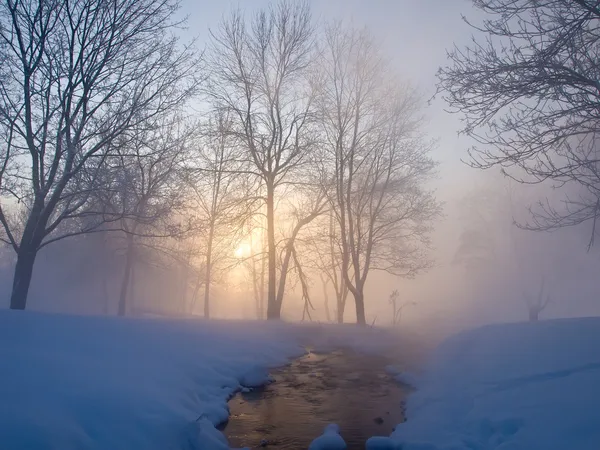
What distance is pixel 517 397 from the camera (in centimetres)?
560

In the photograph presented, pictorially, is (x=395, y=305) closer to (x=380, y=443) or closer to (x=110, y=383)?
(x=380, y=443)

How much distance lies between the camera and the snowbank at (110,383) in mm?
4371

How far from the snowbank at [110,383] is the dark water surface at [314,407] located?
Answer: 0.42 meters

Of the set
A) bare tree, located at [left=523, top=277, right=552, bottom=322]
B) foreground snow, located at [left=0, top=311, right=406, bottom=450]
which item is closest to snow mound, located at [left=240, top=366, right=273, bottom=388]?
foreground snow, located at [left=0, top=311, right=406, bottom=450]

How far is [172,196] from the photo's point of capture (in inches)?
541

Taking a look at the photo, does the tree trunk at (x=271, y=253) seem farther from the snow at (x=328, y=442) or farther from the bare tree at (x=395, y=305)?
the snow at (x=328, y=442)

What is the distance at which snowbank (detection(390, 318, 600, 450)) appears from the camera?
14.9 ft

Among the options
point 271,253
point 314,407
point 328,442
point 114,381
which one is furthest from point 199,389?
→ point 271,253

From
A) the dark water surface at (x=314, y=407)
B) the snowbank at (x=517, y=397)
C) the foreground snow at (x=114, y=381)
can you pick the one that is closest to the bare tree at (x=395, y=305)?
the dark water surface at (x=314, y=407)

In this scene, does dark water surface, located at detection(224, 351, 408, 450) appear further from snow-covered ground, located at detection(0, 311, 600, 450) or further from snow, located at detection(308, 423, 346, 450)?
snow-covered ground, located at detection(0, 311, 600, 450)

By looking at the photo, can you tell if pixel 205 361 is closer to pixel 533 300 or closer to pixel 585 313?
pixel 533 300

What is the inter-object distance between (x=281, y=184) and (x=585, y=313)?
28.3 m

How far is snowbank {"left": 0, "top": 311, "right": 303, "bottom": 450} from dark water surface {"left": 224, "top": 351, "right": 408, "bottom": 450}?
16.4 inches

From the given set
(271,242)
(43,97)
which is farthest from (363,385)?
(43,97)
